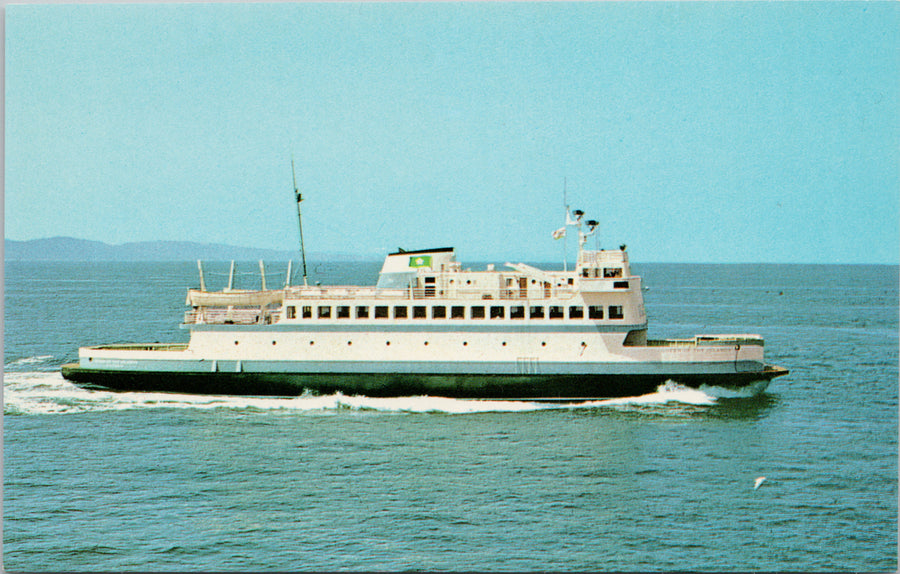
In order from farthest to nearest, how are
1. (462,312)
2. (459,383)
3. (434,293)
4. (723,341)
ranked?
(434,293)
(723,341)
(462,312)
(459,383)

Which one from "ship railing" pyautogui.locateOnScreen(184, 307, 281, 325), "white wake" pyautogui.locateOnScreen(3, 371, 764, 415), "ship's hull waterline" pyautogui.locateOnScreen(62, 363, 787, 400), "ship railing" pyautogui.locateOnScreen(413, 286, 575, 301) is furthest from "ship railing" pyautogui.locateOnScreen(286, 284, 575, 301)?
"white wake" pyautogui.locateOnScreen(3, 371, 764, 415)

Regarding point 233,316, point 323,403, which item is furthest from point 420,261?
point 233,316

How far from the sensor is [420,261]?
25031 mm

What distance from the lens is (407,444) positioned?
20125mm

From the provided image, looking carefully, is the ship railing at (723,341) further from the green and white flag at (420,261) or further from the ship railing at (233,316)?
the ship railing at (233,316)

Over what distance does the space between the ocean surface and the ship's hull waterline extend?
0.31 m

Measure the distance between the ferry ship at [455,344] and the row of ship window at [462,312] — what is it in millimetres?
27

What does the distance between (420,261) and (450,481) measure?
8718mm

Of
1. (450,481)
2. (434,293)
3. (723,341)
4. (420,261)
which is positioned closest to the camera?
(450,481)

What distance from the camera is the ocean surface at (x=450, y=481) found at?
14672 millimetres

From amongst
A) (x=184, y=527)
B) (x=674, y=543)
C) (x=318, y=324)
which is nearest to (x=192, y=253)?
(x=318, y=324)

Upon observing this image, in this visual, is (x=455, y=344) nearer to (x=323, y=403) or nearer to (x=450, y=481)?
(x=323, y=403)

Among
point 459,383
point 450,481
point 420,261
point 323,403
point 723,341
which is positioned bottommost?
point 450,481

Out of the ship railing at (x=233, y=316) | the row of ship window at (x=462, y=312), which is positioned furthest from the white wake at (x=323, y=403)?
the row of ship window at (x=462, y=312)
